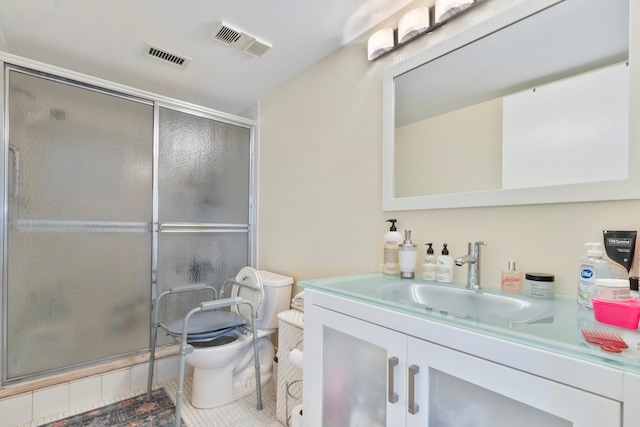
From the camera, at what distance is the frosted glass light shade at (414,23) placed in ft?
4.33

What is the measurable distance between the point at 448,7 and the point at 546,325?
121cm

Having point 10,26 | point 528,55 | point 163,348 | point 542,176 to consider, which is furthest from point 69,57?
point 542,176

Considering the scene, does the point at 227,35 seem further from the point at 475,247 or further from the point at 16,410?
the point at 16,410

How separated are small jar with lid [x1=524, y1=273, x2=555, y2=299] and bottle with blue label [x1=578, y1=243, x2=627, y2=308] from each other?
91 mm

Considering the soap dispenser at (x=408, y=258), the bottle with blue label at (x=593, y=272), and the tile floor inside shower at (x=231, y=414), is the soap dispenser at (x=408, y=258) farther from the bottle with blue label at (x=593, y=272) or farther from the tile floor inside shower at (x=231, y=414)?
the tile floor inside shower at (x=231, y=414)

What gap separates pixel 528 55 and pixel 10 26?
8.12 feet

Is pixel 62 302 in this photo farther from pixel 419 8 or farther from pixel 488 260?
pixel 419 8

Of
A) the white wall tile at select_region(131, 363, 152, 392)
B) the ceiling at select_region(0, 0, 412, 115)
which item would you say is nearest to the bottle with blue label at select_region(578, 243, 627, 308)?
the ceiling at select_region(0, 0, 412, 115)

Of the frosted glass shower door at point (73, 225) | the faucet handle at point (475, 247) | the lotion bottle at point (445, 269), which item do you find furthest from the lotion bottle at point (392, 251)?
the frosted glass shower door at point (73, 225)

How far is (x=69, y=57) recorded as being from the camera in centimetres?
188

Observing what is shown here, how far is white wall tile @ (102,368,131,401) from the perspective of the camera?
1.88m

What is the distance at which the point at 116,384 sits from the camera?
1.91 meters

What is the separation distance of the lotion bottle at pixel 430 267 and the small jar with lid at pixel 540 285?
32cm

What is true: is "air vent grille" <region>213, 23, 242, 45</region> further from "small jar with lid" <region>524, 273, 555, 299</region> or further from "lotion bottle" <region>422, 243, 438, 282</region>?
"small jar with lid" <region>524, 273, 555, 299</region>
